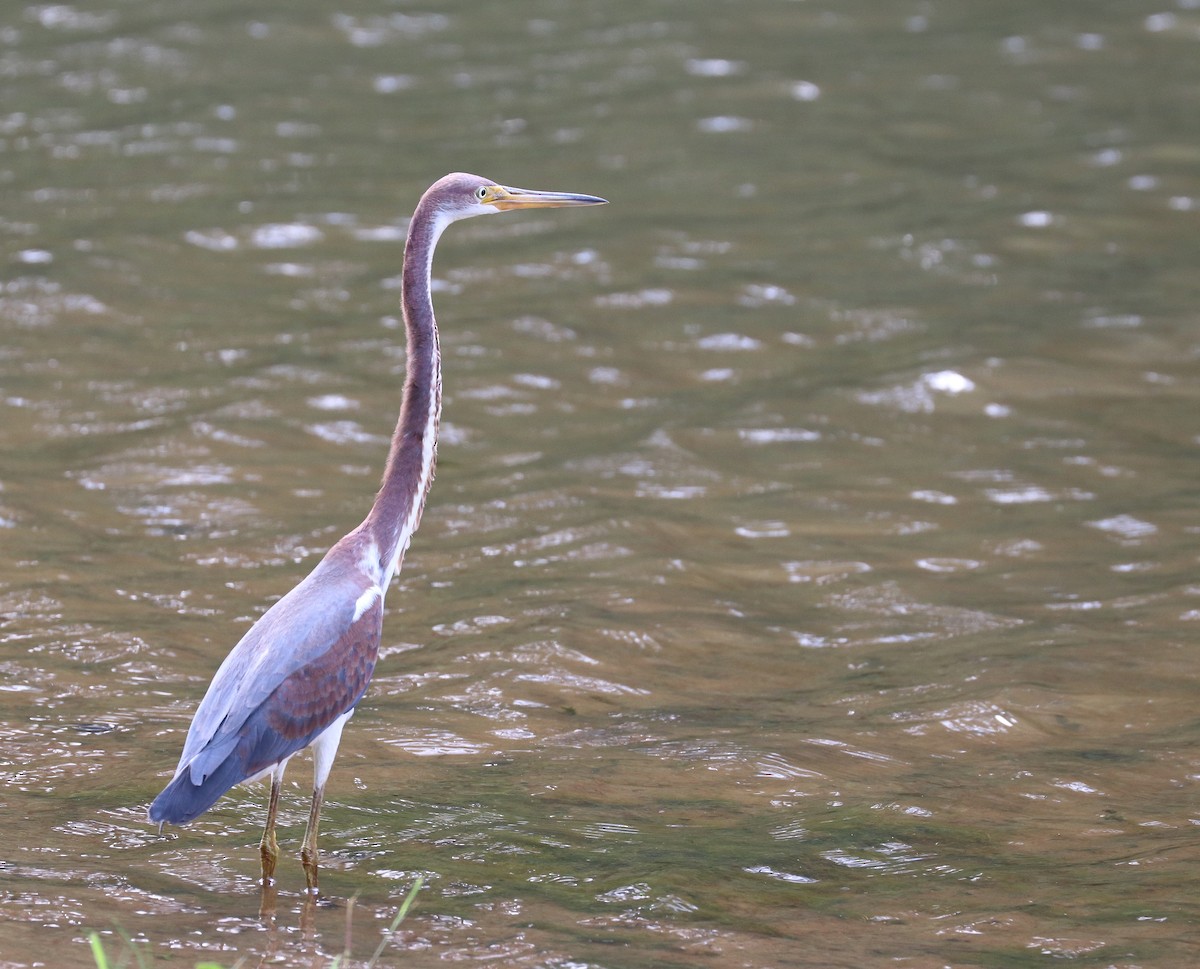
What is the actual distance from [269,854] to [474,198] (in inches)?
99.2

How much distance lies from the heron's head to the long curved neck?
227 millimetres

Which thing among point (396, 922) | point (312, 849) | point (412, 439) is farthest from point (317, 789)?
point (412, 439)

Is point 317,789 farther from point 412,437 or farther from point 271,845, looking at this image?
point 412,437

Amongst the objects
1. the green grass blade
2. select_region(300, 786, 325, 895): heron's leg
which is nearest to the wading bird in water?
select_region(300, 786, 325, 895): heron's leg

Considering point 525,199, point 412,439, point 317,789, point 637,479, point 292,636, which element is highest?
point 525,199

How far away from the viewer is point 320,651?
17.6ft

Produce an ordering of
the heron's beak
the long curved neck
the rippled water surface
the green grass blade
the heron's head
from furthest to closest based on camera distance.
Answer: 1. the heron's beak
2. the heron's head
3. the long curved neck
4. the rippled water surface
5. the green grass blade

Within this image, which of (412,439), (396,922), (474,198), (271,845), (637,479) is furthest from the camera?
(637,479)

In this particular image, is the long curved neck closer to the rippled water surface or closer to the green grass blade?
the rippled water surface

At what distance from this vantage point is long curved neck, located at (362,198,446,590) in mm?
5789

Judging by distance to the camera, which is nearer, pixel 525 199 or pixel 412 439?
pixel 412 439

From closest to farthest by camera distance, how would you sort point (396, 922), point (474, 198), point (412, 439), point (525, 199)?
point (396, 922) < point (412, 439) < point (474, 198) < point (525, 199)

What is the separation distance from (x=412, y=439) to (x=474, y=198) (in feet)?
3.30

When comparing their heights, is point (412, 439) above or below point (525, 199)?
below
